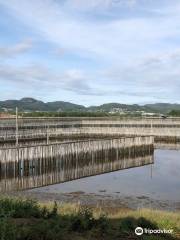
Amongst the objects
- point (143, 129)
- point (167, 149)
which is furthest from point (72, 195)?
point (143, 129)

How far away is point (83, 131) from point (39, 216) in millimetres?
69669

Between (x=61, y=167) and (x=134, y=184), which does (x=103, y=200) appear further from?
(x=61, y=167)

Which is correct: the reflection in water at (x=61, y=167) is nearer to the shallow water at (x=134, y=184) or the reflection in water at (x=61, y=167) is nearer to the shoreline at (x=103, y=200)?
the shallow water at (x=134, y=184)

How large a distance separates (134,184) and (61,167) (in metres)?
6.32

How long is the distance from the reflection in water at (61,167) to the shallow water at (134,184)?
1.21 meters

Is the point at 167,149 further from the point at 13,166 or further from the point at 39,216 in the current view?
the point at 39,216

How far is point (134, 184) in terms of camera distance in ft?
110

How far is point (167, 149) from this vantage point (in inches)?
2453

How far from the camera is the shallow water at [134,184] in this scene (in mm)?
29533

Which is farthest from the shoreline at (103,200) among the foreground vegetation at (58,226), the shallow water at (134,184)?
the foreground vegetation at (58,226)

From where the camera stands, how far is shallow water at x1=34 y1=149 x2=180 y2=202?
96.9ft

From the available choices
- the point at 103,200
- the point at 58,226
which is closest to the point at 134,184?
the point at 103,200

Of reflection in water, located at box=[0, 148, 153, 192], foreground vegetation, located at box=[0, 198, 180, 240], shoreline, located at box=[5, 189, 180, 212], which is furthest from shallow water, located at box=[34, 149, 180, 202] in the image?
foreground vegetation, located at box=[0, 198, 180, 240]

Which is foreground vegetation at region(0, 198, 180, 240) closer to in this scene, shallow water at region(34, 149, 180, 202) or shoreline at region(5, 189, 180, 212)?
shoreline at region(5, 189, 180, 212)
